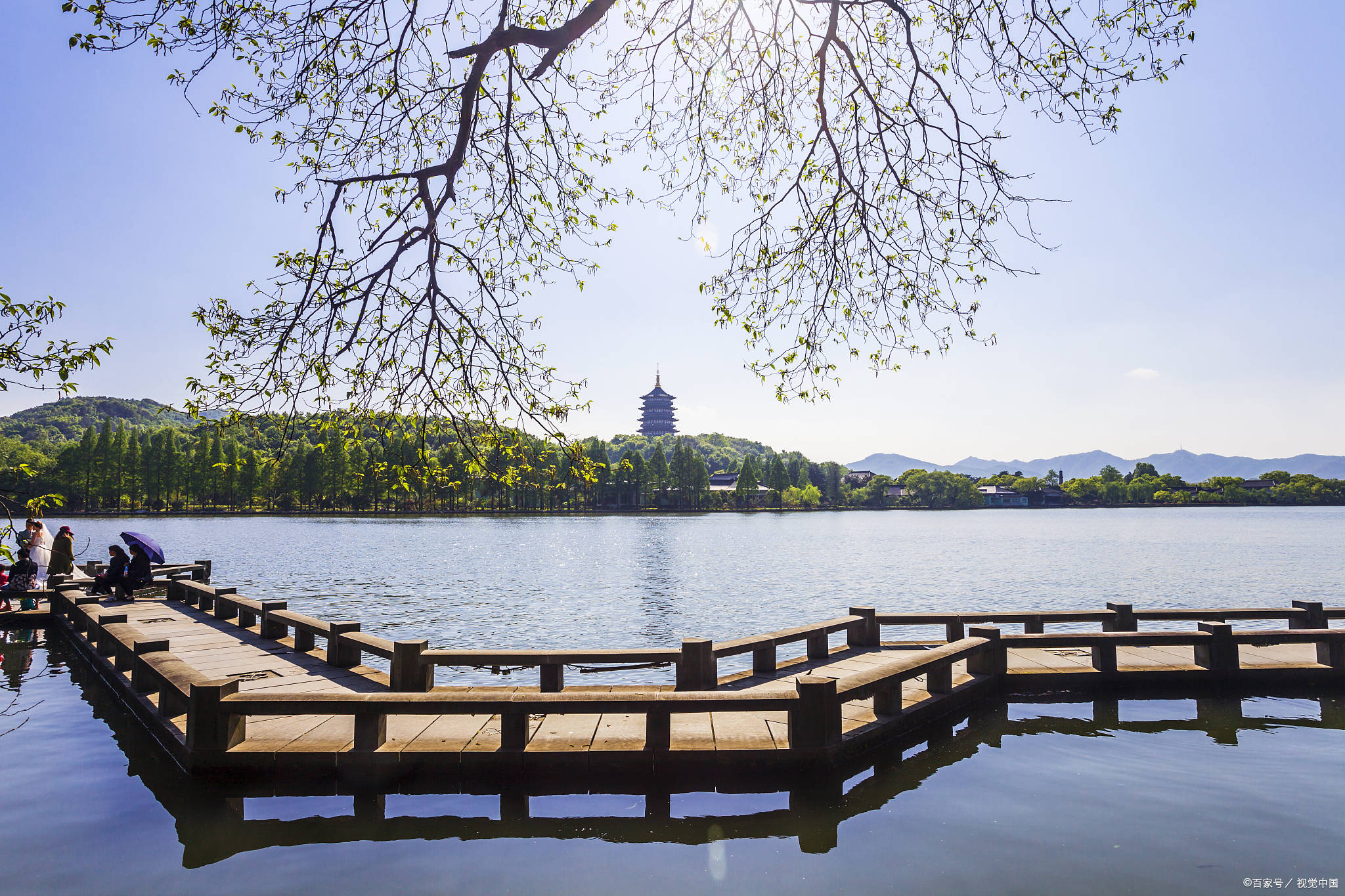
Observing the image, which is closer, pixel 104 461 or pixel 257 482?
pixel 104 461

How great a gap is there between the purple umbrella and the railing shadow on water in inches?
447

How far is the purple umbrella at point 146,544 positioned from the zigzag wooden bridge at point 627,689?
4413mm

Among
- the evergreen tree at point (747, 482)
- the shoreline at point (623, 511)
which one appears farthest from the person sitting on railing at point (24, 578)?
the evergreen tree at point (747, 482)

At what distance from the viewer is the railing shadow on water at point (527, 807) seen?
6.46 metres

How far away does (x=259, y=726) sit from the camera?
7.71m

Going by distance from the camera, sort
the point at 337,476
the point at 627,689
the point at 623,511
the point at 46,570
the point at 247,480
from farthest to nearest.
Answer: the point at 623,511, the point at 337,476, the point at 247,480, the point at 46,570, the point at 627,689

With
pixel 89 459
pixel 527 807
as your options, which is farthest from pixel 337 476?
pixel 527 807

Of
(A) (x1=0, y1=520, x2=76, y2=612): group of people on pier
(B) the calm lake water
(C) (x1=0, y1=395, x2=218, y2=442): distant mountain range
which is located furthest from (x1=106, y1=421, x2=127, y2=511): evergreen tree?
(B) the calm lake water

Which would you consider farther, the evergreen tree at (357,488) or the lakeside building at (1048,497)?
the lakeside building at (1048,497)

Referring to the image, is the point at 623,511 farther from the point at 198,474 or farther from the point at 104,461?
the point at 104,461

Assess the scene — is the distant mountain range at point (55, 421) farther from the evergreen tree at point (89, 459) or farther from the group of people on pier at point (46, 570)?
the group of people on pier at point (46, 570)

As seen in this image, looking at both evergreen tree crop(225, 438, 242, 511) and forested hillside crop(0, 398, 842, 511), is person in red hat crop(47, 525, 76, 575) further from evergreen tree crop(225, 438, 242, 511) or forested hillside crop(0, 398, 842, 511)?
evergreen tree crop(225, 438, 242, 511)

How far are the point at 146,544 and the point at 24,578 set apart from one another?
4530 mm

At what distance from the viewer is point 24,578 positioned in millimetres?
18688
